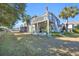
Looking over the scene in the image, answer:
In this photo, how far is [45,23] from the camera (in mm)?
3123

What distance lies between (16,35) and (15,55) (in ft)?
0.93

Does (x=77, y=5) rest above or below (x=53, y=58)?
above

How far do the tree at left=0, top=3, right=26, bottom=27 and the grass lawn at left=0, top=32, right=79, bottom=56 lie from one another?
18cm

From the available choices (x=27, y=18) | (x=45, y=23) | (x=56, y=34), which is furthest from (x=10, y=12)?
(x=56, y=34)

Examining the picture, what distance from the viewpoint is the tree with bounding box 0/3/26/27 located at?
3089 mm

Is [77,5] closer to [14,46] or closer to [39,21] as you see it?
[39,21]

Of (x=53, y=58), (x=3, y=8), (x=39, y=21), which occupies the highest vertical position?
(x=3, y=8)

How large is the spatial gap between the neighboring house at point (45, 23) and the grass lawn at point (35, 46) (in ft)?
0.37

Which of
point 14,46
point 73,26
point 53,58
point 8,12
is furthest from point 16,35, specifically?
point 73,26

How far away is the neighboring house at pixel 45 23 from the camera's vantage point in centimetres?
310

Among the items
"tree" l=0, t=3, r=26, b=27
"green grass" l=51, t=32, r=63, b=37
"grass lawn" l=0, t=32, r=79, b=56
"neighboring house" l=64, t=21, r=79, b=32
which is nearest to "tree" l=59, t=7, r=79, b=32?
"neighboring house" l=64, t=21, r=79, b=32

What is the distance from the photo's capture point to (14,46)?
10.1ft

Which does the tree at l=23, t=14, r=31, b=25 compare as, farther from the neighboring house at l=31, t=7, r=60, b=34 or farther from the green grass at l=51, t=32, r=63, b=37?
the green grass at l=51, t=32, r=63, b=37

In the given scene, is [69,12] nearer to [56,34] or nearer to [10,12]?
[56,34]
